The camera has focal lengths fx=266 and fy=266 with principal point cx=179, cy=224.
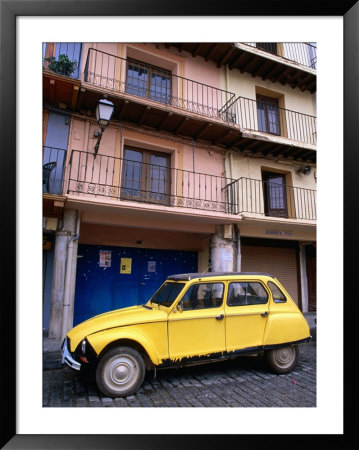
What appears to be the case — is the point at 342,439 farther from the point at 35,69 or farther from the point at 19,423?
the point at 35,69

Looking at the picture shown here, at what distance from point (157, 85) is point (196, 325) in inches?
268

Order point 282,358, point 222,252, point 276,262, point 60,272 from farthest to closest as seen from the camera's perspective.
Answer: point 276,262 < point 222,252 < point 60,272 < point 282,358

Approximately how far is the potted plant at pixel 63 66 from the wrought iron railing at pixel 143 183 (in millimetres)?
1764

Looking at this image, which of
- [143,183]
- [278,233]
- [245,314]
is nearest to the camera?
[245,314]

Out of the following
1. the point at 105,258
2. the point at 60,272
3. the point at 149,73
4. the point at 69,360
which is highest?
the point at 149,73

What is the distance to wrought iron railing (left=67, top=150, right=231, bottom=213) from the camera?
252 inches

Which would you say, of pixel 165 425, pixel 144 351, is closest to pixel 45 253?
pixel 144 351

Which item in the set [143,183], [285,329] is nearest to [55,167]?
[143,183]

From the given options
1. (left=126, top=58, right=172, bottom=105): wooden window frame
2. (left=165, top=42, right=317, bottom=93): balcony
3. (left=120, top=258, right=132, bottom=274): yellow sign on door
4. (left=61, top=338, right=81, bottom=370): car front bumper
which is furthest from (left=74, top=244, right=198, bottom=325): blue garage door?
(left=165, top=42, right=317, bottom=93): balcony

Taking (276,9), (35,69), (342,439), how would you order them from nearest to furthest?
1. (342,439)
2. (276,9)
3. (35,69)

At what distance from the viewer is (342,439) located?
187 centimetres

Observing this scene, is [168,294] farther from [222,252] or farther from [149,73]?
[149,73]

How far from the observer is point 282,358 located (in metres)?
4.23

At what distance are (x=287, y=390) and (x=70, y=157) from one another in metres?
→ 6.11
